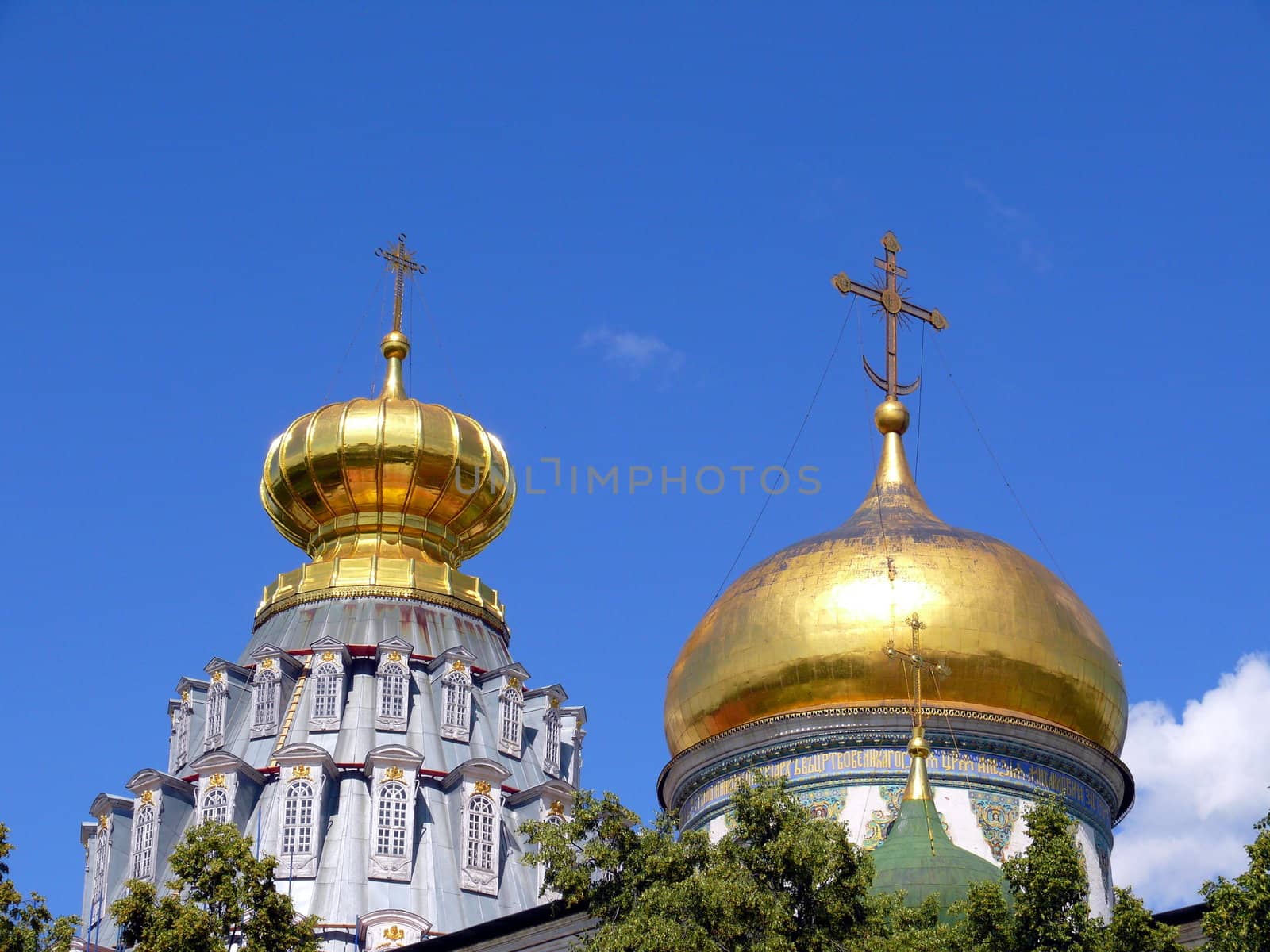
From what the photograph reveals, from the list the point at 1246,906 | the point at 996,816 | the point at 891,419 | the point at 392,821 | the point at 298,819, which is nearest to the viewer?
the point at 1246,906

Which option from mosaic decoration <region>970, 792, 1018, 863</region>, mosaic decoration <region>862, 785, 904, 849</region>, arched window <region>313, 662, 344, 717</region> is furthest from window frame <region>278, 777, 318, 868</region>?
mosaic decoration <region>970, 792, 1018, 863</region>

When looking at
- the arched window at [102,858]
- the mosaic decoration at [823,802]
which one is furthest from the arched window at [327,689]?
the mosaic decoration at [823,802]

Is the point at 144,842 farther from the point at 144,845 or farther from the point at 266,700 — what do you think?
the point at 266,700

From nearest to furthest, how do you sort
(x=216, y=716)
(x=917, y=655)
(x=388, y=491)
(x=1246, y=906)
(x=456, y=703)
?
(x=1246, y=906), (x=917, y=655), (x=456, y=703), (x=216, y=716), (x=388, y=491)

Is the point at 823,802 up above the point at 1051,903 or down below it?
above

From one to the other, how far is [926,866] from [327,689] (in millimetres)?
16663

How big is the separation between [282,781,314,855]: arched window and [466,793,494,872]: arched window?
2462 mm

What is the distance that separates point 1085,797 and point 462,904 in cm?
1038

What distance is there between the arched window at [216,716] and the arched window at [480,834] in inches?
180

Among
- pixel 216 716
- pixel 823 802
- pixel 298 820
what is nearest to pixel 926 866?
pixel 823 802

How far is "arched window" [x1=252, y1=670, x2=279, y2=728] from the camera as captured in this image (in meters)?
41.8

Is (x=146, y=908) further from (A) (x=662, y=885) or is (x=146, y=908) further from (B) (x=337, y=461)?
(B) (x=337, y=461)

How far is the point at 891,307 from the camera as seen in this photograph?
37.6 m

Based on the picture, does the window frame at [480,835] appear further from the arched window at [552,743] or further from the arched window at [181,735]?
the arched window at [181,735]
